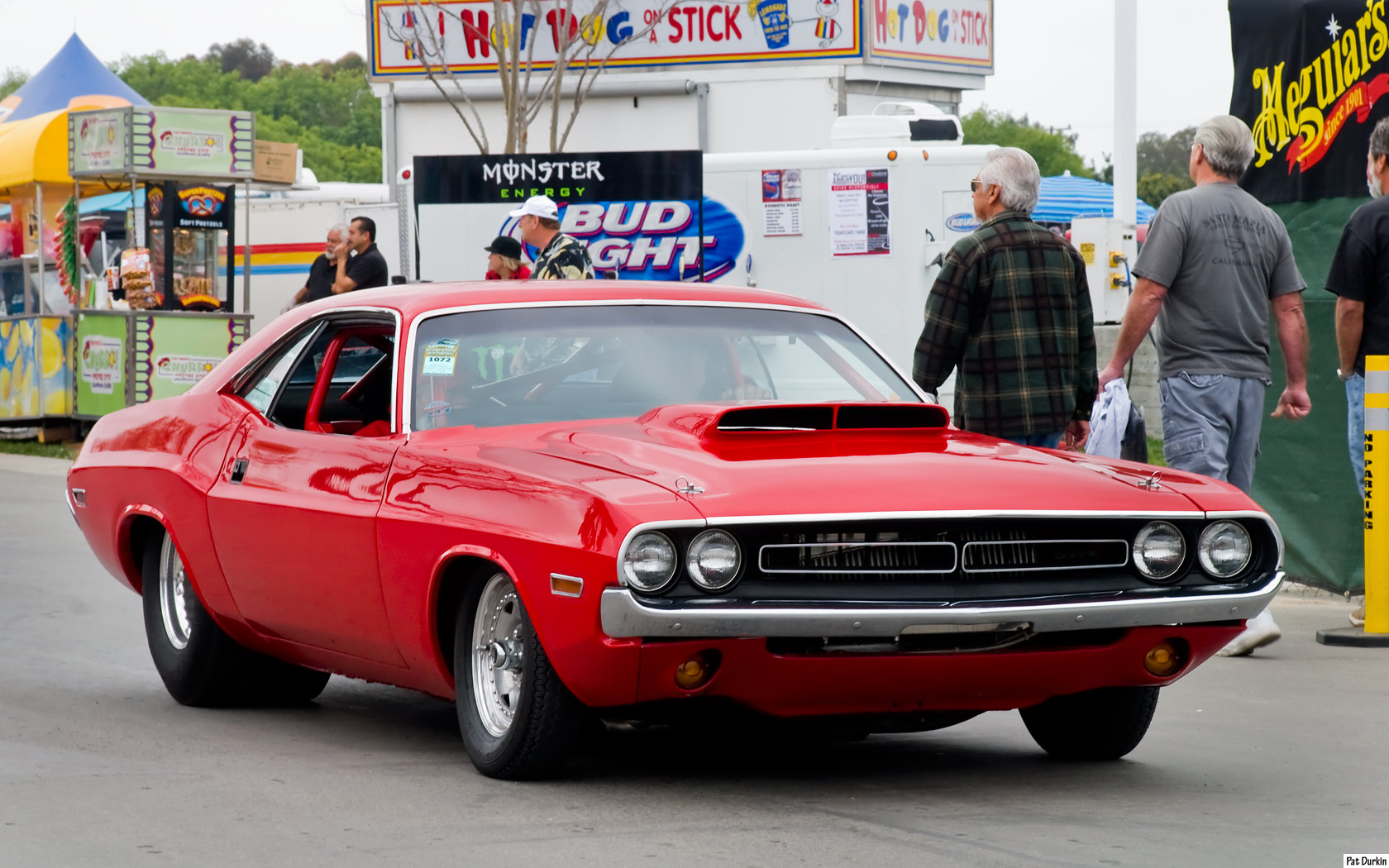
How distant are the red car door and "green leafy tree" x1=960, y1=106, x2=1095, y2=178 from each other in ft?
317

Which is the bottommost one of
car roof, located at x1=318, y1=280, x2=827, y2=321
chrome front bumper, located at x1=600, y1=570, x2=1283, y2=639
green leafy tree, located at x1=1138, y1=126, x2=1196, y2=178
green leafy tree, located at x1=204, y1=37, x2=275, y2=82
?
chrome front bumper, located at x1=600, y1=570, x2=1283, y2=639

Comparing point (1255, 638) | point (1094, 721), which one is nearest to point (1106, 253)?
point (1255, 638)

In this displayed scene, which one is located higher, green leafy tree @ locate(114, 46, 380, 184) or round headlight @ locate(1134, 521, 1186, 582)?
green leafy tree @ locate(114, 46, 380, 184)

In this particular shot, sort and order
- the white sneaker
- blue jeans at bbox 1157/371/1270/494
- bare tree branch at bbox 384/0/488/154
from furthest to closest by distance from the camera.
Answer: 1. bare tree branch at bbox 384/0/488/154
2. the white sneaker
3. blue jeans at bbox 1157/371/1270/494

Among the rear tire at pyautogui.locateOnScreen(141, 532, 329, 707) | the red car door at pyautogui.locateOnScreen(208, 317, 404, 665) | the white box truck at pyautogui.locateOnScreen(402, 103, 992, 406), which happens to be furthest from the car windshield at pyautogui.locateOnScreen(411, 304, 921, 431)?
the white box truck at pyautogui.locateOnScreen(402, 103, 992, 406)

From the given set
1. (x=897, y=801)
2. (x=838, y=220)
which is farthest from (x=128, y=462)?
(x=838, y=220)

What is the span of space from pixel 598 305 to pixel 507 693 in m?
1.38

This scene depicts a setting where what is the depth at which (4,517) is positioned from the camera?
42.4 feet

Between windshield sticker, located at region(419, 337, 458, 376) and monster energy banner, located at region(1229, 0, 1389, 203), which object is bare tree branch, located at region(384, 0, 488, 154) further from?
windshield sticker, located at region(419, 337, 458, 376)

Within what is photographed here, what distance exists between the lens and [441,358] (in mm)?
5691

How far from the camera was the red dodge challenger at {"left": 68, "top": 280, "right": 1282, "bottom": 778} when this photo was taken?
457 cm

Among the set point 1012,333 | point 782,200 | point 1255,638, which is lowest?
point 1255,638

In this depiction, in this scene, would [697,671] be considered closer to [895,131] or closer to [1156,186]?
[895,131]

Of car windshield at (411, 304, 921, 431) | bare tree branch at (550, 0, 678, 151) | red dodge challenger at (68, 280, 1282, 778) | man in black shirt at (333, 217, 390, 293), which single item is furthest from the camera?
bare tree branch at (550, 0, 678, 151)
